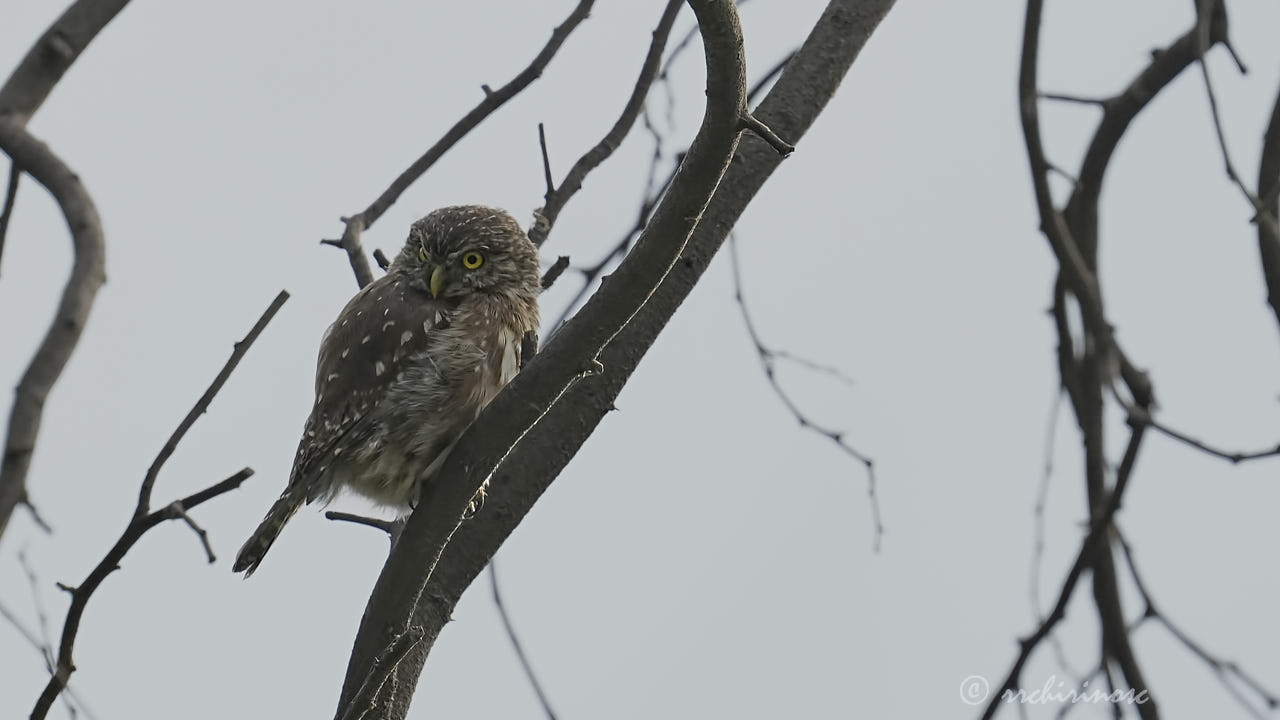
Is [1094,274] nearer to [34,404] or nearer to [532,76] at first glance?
[532,76]

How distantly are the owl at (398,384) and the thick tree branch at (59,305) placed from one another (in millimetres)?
1499

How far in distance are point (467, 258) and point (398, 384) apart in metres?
0.91

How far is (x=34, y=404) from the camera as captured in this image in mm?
2412

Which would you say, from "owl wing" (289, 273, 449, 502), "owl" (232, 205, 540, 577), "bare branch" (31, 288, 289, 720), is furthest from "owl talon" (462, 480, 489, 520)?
"bare branch" (31, 288, 289, 720)

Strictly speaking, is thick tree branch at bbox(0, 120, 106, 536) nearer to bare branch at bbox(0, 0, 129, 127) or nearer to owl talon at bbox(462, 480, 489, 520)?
bare branch at bbox(0, 0, 129, 127)

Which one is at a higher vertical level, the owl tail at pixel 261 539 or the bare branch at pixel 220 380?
the owl tail at pixel 261 539

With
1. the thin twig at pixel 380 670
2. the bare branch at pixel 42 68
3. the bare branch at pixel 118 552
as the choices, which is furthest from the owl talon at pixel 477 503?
the bare branch at pixel 42 68

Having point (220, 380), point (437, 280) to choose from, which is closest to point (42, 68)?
point (220, 380)

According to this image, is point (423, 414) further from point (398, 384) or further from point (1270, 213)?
point (1270, 213)

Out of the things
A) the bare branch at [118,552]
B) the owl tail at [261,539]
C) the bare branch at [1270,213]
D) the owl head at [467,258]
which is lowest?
the bare branch at [118,552]

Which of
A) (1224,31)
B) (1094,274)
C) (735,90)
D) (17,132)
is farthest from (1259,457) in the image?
(17,132)

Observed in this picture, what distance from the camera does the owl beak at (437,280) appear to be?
5008mm

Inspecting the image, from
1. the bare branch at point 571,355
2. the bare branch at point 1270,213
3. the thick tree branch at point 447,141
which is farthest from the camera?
the thick tree branch at point 447,141

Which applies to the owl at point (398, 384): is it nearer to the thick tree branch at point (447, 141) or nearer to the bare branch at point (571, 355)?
the thick tree branch at point (447, 141)
